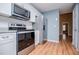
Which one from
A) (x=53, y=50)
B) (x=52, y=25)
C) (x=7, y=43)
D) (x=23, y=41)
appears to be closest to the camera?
(x=7, y=43)

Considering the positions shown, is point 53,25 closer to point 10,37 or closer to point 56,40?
point 56,40

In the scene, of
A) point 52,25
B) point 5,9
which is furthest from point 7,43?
point 52,25

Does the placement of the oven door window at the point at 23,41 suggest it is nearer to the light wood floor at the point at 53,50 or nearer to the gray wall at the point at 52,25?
the light wood floor at the point at 53,50

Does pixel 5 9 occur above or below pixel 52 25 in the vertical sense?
above

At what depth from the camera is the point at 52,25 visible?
6496mm

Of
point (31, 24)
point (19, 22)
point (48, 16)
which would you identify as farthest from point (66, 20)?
point (19, 22)

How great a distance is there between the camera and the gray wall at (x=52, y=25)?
6.29 m

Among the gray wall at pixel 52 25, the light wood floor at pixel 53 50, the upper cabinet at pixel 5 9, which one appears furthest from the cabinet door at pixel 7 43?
the gray wall at pixel 52 25

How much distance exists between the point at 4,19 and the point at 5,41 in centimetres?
88

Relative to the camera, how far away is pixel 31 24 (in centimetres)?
498

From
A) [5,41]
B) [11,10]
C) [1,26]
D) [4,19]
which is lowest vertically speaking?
[5,41]

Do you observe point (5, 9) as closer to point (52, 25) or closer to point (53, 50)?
point (53, 50)

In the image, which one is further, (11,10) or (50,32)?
(50,32)

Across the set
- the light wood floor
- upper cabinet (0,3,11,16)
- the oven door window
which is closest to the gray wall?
the light wood floor
